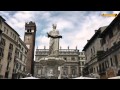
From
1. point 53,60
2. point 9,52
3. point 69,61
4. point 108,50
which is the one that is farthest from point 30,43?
point 53,60

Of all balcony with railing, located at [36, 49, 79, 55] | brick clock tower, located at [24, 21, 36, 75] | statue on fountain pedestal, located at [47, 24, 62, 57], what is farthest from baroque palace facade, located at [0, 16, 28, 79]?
balcony with railing, located at [36, 49, 79, 55]

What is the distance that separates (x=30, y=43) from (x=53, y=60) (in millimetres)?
33152

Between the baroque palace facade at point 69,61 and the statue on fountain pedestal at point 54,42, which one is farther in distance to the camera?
the baroque palace facade at point 69,61

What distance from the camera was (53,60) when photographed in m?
13.3

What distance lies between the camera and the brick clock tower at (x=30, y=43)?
43125 mm

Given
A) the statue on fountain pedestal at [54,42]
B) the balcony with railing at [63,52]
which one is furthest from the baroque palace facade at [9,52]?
the balcony with railing at [63,52]

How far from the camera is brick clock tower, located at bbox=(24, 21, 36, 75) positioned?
141ft

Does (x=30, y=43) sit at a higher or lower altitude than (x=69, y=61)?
higher

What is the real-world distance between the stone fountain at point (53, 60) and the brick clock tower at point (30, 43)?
29.8 m

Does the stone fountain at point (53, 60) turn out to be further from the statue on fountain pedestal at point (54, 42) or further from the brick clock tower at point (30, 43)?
the brick clock tower at point (30, 43)

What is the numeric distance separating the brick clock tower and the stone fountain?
2981 cm

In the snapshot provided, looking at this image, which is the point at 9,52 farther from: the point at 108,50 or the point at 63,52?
the point at 63,52
